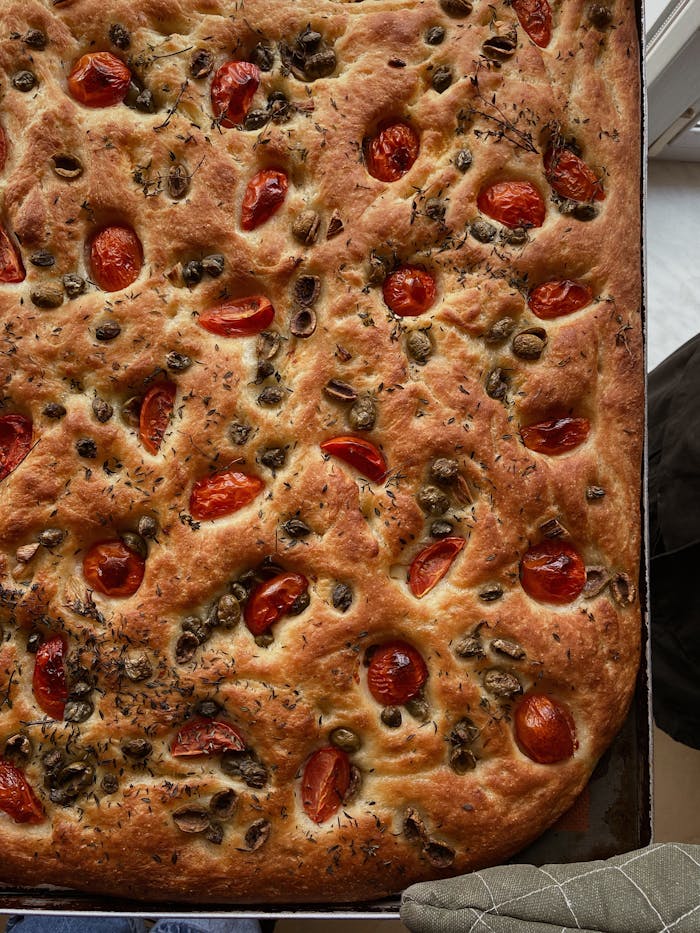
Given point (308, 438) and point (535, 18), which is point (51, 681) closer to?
point (308, 438)

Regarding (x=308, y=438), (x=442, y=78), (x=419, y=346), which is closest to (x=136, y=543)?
(x=308, y=438)

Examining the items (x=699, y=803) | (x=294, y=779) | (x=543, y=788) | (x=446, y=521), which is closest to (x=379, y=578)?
(x=446, y=521)

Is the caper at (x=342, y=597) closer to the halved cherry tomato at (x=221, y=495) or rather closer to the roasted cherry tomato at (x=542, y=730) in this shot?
the halved cherry tomato at (x=221, y=495)

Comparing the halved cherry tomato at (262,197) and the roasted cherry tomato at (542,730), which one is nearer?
the roasted cherry tomato at (542,730)

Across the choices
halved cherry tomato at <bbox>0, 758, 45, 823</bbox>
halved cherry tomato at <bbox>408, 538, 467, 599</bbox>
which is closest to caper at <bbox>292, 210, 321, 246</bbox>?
halved cherry tomato at <bbox>408, 538, 467, 599</bbox>

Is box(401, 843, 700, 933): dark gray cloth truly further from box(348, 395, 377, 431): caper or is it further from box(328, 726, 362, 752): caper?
box(348, 395, 377, 431): caper

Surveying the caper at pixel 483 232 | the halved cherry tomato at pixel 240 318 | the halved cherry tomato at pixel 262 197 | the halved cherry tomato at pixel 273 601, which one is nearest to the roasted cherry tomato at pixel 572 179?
the caper at pixel 483 232

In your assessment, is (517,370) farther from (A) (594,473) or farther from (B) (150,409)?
(B) (150,409)
